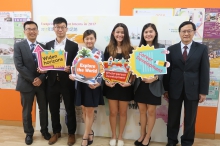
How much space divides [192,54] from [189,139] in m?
1.06

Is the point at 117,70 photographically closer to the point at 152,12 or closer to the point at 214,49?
the point at 152,12

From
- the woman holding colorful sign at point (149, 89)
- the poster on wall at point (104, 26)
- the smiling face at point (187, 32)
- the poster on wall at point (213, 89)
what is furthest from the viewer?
the poster on wall at point (213, 89)

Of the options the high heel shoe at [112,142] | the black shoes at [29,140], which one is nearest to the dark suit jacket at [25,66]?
the black shoes at [29,140]

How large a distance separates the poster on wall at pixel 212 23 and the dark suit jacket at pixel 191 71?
685mm

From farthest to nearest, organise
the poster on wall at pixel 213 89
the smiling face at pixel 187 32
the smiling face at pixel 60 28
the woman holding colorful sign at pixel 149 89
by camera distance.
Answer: the poster on wall at pixel 213 89 → the smiling face at pixel 60 28 → the woman holding colorful sign at pixel 149 89 → the smiling face at pixel 187 32

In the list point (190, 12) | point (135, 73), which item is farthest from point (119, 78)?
point (190, 12)

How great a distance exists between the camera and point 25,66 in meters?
2.48

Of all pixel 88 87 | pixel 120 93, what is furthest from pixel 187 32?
pixel 88 87

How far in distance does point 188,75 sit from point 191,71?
0.06m

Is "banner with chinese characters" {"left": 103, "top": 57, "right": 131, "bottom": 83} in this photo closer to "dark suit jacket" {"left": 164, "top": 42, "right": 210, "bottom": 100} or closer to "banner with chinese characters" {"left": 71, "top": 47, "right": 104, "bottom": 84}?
"banner with chinese characters" {"left": 71, "top": 47, "right": 104, "bottom": 84}

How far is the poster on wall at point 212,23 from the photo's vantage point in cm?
271

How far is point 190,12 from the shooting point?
9.00 ft

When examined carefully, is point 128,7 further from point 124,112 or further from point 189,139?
point 189,139

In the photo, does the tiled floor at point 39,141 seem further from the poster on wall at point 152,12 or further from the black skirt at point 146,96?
the poster on wall at point 152,12
